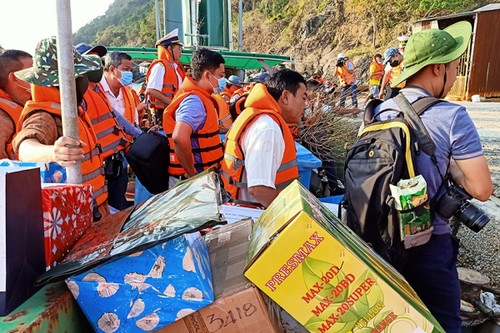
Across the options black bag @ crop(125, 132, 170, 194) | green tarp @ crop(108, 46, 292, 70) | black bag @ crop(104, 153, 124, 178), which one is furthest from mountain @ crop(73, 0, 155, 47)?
black bag @ crop(125, 132, 170, 194)

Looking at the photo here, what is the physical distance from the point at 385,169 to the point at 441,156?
0.28 m

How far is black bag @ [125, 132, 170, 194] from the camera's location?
3111 millimetres

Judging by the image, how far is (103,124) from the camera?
3.09 meters

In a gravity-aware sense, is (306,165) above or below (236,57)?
below

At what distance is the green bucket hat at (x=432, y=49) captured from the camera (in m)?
1.93

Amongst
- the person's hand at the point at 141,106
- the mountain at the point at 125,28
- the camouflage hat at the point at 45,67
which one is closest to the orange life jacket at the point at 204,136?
the camouflage hat at the point at 45,67

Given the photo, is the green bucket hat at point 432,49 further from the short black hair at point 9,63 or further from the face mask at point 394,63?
the face mask at point 394,63

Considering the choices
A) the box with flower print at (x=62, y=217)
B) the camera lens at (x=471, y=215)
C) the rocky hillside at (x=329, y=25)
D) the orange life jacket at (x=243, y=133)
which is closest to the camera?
the box with flower print at (x=62, y=217)

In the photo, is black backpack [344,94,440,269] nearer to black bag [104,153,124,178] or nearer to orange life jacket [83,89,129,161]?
orange life jacket [83,89,129,161]

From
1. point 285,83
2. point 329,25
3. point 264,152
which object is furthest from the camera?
point 329,25

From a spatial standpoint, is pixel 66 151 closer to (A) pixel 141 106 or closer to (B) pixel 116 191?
(B) pixel 116 191

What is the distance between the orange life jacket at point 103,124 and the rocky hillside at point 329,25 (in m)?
19.1

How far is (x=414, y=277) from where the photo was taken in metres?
1.98

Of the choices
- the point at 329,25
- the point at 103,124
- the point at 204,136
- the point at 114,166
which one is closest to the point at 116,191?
the point at 114,166
